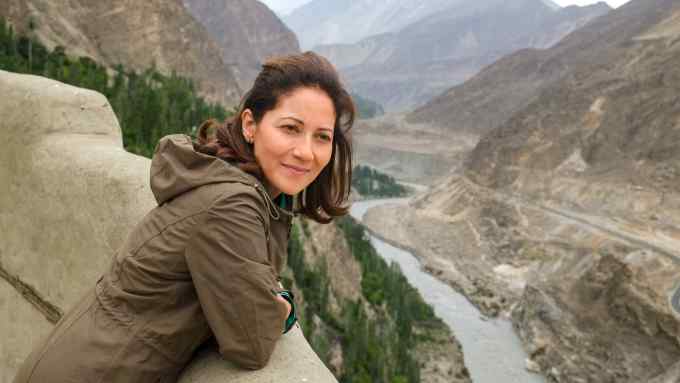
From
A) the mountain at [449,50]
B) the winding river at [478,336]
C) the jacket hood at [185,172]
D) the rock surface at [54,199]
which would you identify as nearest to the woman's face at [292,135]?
the jacket hood at [185,172]

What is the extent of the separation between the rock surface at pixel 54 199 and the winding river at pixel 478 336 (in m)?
21.2

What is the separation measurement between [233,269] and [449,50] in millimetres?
195459

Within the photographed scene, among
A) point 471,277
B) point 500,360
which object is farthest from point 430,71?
point 500,360

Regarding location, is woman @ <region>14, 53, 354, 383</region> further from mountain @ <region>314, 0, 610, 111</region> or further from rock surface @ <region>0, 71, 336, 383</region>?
mountain @ <region>314, 0, 610, 111</region>

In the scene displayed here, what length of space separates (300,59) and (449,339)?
24.7 m

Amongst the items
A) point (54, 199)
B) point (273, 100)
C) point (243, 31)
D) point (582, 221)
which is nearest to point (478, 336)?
point (582, 221)

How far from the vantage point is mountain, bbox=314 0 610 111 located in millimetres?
159000

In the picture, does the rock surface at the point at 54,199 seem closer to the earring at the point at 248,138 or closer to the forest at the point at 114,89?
the earring at the point at 248,138

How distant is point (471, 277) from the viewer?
1344 inches

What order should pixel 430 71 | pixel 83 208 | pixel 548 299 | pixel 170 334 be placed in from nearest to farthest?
pixel 170 334
pixel 83 208
pixel 548 299
pixel 430 71

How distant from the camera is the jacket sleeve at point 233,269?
172 centimetres

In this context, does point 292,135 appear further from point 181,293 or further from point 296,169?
point 181,293

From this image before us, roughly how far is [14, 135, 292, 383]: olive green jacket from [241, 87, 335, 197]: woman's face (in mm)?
222

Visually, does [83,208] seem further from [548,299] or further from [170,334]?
[548,299]
